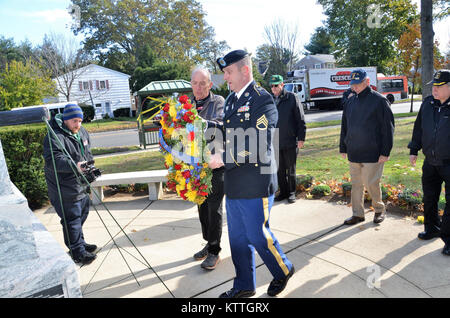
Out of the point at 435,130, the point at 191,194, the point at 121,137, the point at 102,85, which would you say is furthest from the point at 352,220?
the point at 102,85

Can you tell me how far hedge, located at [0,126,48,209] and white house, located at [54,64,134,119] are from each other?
33779 millimetres

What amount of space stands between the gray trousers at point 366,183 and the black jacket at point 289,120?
1.40 meters

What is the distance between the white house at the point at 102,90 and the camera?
3938cm

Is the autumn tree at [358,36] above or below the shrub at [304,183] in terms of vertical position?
above

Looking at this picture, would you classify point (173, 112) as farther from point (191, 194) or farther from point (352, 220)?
point (352, 220)

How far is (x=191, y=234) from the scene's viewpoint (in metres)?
4.95

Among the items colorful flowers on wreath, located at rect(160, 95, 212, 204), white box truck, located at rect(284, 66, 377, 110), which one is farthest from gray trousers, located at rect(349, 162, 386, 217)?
white box truck, located at rect(284, 66, 377, 110)

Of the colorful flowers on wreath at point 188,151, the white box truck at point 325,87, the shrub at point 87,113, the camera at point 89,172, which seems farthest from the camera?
the shrub at point 87,113

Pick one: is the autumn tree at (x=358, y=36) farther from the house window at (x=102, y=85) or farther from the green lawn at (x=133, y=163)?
the green lawn at (x=133, y=163)

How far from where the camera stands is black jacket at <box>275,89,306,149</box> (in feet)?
19.8

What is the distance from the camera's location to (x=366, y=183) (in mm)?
4707

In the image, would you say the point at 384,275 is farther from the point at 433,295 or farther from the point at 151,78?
the point at 151,78

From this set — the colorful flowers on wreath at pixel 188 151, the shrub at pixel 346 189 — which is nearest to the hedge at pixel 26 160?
the colorful flowers on wreath at pixel 188 151

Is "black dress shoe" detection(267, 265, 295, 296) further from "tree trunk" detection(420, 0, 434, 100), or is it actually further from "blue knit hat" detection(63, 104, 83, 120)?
"tree trunk" detection(420, 0, 434, 100)
